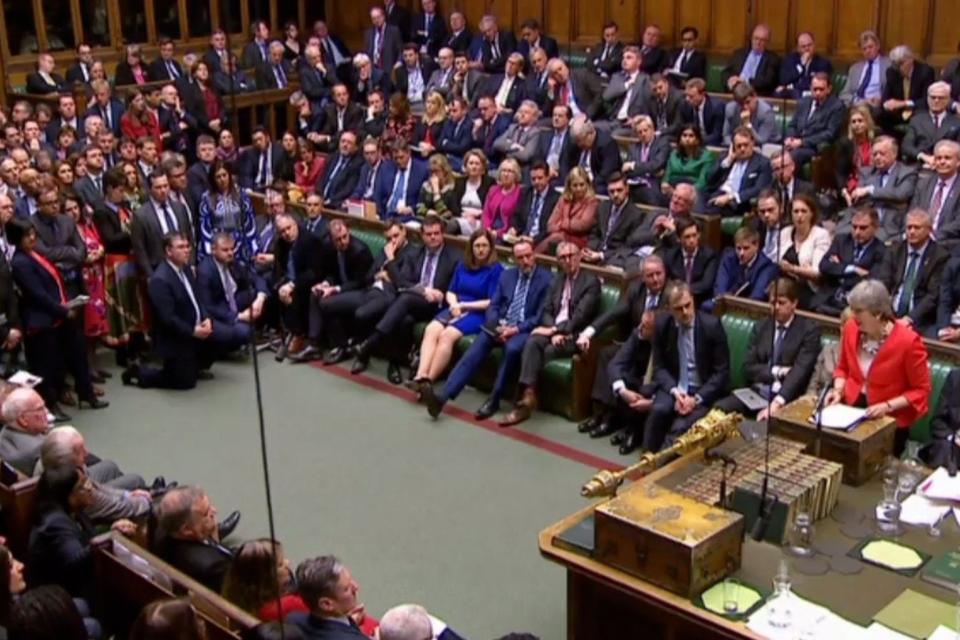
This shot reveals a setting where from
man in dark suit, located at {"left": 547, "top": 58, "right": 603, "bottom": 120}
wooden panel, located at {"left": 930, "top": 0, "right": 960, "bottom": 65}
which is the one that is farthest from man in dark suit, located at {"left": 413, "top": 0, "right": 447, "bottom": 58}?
wooden panel, located at {"left": 930, "top": 0, "right": 960, "bottom": 65}

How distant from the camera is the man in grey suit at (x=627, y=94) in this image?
30.7ft

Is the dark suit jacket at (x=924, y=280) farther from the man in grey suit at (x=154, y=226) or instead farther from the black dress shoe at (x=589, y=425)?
the man in grey suit at (x=154, y=226)

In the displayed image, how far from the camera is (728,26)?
1042cm

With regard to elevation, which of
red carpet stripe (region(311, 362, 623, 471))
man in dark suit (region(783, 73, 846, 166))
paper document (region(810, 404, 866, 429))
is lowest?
red carpet stripe (region(311, 362, 623, 471))

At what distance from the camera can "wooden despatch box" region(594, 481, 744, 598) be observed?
343 cm

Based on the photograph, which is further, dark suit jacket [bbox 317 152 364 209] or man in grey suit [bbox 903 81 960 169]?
dark suit jacket [bbox 317 152 364 209]

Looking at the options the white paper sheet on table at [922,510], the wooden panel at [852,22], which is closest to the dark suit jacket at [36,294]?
the white paper sheet on table at [922,510]

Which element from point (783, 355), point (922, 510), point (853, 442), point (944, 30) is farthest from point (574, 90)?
point (922, 510)

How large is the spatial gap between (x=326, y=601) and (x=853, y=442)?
75.4 inches

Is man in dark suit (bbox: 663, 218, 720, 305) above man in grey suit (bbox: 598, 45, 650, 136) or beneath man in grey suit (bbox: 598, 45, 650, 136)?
beneath

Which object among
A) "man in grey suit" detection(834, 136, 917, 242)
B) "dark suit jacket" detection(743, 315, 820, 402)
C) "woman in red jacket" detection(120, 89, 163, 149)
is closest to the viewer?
"dark suit jacket" detection(743, 315, 820, 402)

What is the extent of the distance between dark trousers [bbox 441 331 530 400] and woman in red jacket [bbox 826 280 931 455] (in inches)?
80.0

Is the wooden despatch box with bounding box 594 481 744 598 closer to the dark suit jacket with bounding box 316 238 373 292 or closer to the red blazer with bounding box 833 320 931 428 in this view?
the red blazer with bounding box 833 320 931 428

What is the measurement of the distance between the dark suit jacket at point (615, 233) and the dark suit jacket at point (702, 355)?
1.42 meters
